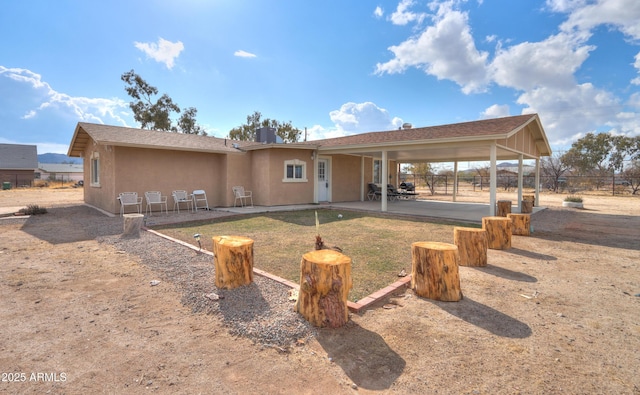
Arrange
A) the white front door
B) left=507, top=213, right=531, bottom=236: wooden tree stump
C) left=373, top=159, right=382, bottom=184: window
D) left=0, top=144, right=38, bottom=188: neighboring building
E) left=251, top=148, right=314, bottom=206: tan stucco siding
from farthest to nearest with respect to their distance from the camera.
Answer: left=0, top=144, right=38, bottom=188: neighboring building
left=373, top=159, right=382, bottom=184: window
the white front door
left=251, top=148, right=314, bottom=206: tan stucco siding
left=507, top=213, right=531, bottom=236: wooden tree stump

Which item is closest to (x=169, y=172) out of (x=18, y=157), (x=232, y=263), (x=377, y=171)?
(x=232, y=263)

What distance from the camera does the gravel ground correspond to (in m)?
2.55

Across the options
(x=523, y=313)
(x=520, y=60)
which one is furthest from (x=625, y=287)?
(x=520, y=60)

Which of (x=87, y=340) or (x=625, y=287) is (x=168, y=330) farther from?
(x=625, y=287)

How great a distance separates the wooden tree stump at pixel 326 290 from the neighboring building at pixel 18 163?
40.0 metres

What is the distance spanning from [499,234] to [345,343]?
15.4 feet

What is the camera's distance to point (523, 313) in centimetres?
299

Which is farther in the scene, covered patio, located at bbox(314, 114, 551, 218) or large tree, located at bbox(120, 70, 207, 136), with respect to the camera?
large tree, located at bbox(120, 70, 207, 136)

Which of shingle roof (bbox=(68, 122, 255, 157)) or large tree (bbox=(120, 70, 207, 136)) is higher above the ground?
large tree (bbox=(120, 70, 207, 136))

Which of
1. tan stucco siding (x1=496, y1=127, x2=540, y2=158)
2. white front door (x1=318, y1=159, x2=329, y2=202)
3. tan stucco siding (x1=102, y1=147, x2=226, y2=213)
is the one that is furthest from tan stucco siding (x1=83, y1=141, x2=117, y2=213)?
tan stucco siding (x1=496, y1=127, x2=540, y2=158)

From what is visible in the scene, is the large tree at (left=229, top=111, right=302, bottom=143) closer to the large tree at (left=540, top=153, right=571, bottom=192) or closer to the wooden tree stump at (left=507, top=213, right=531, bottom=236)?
the large tree at (left=540, top=153, right=571, bottom=192)

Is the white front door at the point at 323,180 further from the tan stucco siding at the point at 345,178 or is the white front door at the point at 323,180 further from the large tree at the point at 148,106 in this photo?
the large tree at the point at 148,106

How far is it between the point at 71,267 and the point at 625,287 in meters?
7.62

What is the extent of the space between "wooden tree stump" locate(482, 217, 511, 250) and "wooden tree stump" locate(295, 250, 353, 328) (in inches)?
171
